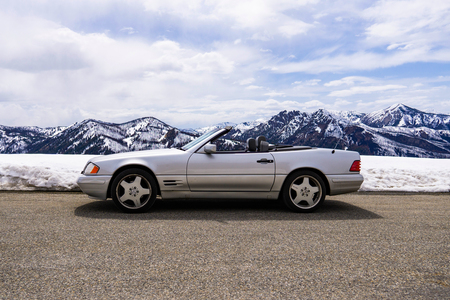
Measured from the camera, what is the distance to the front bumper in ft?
17.4

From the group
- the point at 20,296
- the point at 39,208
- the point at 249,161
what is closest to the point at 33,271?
the point at 20,296

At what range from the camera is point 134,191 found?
529cm

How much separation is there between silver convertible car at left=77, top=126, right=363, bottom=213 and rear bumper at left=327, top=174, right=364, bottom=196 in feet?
0.05

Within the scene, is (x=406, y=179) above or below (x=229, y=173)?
below

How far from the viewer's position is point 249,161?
5457 mm

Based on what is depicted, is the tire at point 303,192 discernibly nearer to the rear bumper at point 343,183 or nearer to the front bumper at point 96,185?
the rear bumper at point 343,183

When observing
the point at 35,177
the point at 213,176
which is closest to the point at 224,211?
the point at 213,176

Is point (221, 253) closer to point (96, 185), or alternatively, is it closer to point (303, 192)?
point (303, 192)

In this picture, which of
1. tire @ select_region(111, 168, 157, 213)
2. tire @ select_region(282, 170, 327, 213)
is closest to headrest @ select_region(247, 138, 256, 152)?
tire @ select_region(282, 170, 327, 213)

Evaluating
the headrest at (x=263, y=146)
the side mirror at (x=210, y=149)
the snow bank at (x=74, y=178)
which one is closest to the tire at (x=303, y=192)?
the headrest at (x=263, y=146)

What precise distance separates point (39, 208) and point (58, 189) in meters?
2.07

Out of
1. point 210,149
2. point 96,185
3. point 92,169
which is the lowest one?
point 96,185

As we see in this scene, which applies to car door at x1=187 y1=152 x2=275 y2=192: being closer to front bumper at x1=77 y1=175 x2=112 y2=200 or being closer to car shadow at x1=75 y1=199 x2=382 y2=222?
car shadow at x1=75 y1=199 x2=382 y2=222

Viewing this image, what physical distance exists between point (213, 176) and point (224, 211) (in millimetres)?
614
